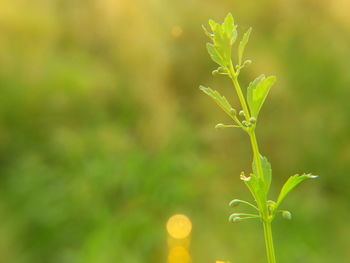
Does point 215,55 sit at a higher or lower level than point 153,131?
higher

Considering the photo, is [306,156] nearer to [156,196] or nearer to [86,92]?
[156,196]

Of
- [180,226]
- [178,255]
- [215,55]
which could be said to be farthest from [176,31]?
[215,55]

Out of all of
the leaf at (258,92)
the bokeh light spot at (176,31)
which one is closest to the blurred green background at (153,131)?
the bokeh light spot at (176,31)

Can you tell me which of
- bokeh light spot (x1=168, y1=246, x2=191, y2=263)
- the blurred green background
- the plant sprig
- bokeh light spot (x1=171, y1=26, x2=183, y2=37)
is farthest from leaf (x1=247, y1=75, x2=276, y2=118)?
bokeh light spot (x1=171, y1=26, x2=183, y2=37)

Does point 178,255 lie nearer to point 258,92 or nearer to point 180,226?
point 180,226

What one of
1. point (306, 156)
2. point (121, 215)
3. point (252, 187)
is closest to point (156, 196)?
point (121, 215)
